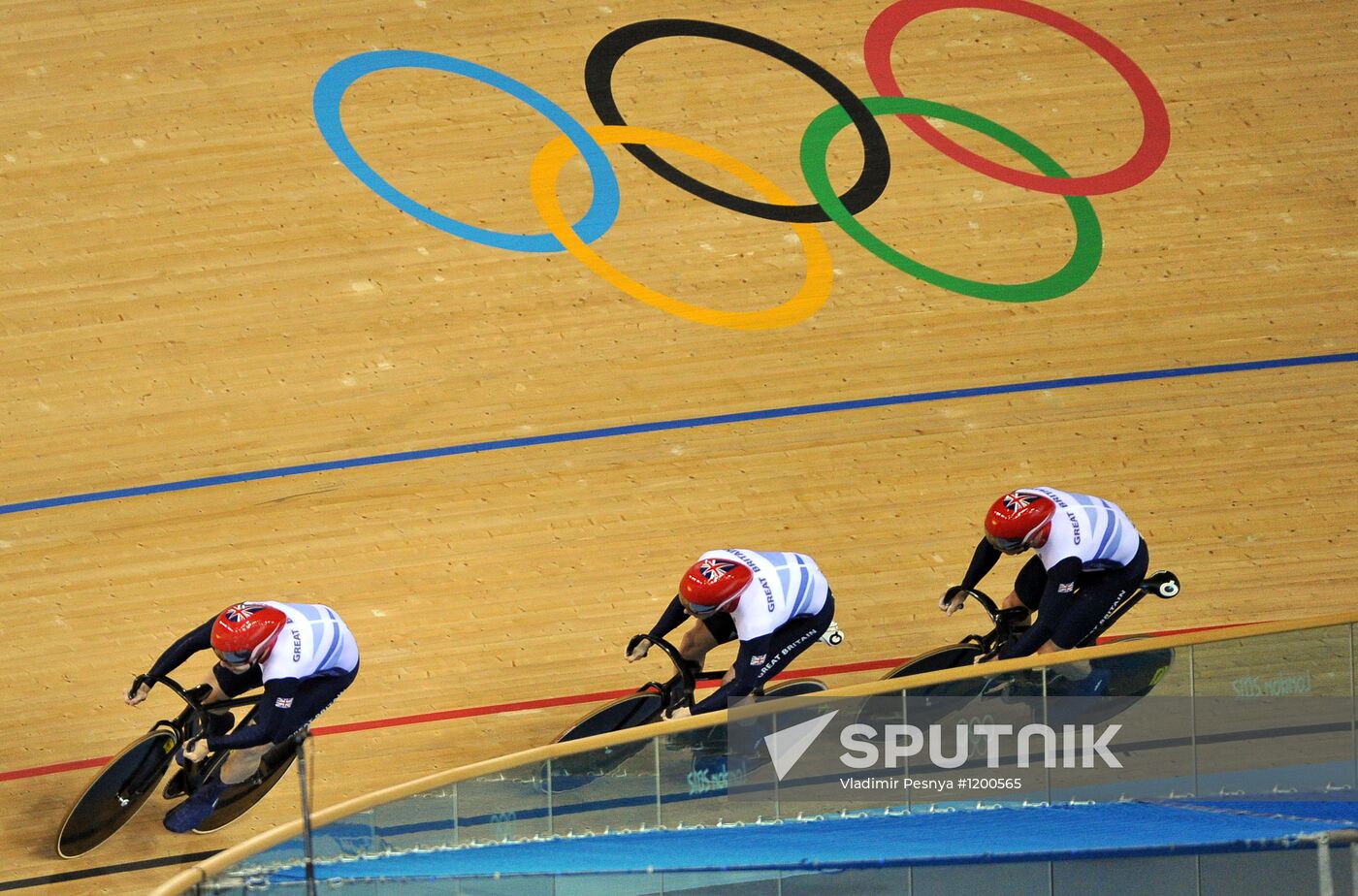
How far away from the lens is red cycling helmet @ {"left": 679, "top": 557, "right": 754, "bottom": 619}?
4.95 meters

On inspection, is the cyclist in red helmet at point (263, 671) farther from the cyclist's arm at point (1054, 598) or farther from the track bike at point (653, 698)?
the cyclist's arm at point (1054, 598)

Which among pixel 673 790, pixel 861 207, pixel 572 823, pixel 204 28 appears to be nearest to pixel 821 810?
pixel 673 790

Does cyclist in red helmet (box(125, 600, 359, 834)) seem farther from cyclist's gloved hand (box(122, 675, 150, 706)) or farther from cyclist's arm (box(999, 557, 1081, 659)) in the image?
cyclist's arm (box(999, 557, 1081, 659))

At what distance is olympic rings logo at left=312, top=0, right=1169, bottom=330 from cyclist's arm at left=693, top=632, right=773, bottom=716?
5.43ft

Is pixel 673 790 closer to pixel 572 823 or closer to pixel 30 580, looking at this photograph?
pixel 572 823

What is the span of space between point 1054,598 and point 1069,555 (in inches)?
6.2

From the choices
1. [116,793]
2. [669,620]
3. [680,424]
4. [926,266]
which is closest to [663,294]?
[680,424]

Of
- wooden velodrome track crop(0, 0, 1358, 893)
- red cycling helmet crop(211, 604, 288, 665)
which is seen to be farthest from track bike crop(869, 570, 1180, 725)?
red cycling helmet crop(211, 604, 288, 665)

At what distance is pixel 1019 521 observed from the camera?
5027 millimetres

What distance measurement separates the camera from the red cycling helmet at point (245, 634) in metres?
4.79

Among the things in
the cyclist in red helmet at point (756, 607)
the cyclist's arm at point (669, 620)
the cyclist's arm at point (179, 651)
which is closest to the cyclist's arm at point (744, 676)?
the cyclist in red helmet at point (756, 607)

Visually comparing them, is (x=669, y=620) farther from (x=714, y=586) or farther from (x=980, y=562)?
(x=980, y=562)

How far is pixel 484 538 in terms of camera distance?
5.79 m

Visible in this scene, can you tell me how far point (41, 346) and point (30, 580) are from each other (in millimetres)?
965
